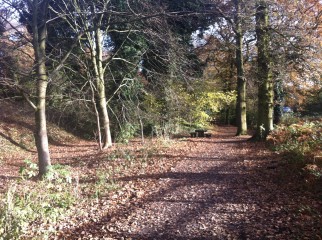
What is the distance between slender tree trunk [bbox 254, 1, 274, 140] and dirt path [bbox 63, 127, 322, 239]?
18.8 ft

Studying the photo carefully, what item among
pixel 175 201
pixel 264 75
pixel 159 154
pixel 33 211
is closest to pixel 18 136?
pixel 159 154

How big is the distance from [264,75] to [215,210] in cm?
962

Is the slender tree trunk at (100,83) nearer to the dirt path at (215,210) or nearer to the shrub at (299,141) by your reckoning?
the dirt path at (215,210)

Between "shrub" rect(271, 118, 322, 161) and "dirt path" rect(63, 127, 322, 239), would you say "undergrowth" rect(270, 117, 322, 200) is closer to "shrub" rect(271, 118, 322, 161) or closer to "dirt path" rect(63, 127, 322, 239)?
"shrub" rect(271, 118, 322, 161)

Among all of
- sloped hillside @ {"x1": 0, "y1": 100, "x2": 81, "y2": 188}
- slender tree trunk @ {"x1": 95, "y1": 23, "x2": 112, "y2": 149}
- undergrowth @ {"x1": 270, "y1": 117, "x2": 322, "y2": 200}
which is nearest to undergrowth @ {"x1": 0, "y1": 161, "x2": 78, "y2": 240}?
undergrowth @ {"x1": 270, "y1": 117, "x2": 322, "y2": 200}

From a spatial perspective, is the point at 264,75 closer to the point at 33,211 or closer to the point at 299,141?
the point at 299,141

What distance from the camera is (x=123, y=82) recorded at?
718 inches

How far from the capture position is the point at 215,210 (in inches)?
227

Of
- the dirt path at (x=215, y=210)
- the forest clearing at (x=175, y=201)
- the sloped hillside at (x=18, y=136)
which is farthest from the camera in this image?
the sloped hillside at (x=18, y=136)

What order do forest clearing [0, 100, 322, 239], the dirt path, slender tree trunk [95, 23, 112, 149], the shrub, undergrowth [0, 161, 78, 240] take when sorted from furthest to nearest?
slender tree trunk [95, 23, 112, 149]
the shrub
forest clearing [0, 100, 322, 239]
the dirt path
undergrowth [0, 161, 78, 240]

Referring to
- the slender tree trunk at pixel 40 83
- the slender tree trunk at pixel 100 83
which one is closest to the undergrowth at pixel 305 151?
the slender tree trunk at pixel 40 83

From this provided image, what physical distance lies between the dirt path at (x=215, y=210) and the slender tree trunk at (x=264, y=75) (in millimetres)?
5718

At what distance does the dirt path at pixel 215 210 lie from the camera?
15.8 feet

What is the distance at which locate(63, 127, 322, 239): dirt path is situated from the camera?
4812 mm
